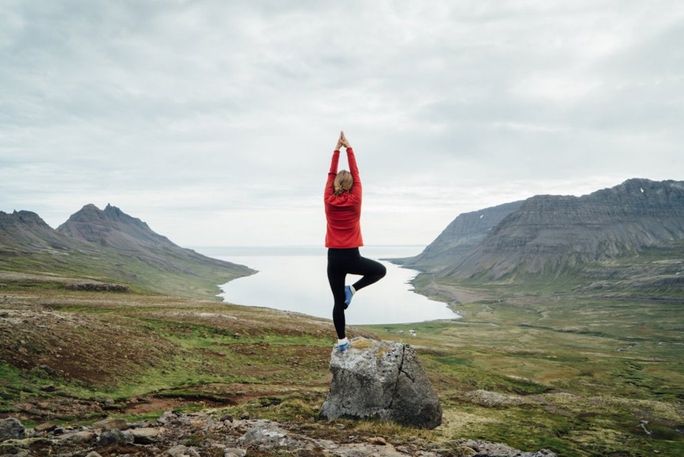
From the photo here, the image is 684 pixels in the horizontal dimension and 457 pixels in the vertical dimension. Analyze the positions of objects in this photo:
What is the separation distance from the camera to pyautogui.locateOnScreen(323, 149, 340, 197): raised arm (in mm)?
13664

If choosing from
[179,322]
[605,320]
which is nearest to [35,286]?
[179,322]

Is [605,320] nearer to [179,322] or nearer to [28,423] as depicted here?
[179,322]

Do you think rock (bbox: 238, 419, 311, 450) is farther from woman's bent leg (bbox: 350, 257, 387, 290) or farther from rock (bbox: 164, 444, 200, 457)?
woman's bent leg (bbox: 350, 257, 387, 290)

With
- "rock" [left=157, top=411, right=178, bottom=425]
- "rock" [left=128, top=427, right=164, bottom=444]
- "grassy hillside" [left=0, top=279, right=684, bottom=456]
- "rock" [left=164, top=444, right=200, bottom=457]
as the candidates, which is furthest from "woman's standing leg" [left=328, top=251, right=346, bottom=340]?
"rock" [left=157, top=411, right=178, bottom=425]

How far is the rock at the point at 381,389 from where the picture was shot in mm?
17656

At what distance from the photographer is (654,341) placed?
490ft

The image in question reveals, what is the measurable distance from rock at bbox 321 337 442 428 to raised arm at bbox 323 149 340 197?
8.26 meters

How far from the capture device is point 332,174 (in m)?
13.9

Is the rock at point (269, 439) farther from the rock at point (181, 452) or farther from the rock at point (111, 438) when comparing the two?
the rock at point (111, 438)

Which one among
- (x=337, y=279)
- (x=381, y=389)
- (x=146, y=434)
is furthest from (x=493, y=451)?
(x=146, y=434)

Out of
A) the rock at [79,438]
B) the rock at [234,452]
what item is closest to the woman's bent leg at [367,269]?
the rock at [234,452]

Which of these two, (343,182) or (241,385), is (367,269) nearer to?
(343,182)

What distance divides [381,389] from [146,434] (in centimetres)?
871

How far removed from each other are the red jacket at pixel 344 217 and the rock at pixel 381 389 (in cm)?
718
